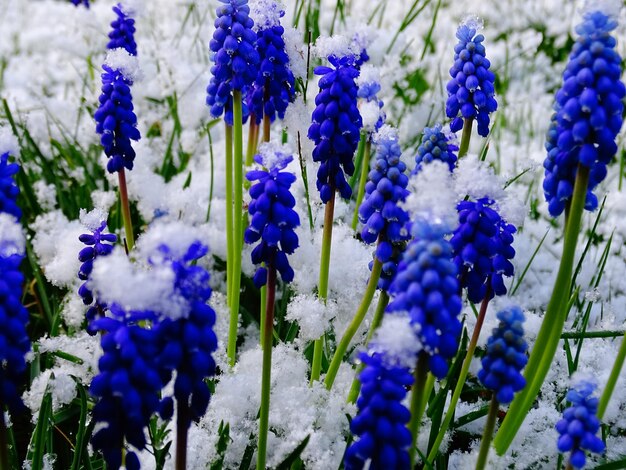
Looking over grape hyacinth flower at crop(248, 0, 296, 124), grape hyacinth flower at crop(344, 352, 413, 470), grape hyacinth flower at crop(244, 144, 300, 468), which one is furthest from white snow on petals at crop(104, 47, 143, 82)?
grape hyacinth flower at crop(344, 352, 413, 470)

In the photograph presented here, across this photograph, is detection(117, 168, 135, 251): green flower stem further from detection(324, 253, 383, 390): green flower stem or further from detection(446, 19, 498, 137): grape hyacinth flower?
detection(446, 19, 498, 137): grape hyacinth flower

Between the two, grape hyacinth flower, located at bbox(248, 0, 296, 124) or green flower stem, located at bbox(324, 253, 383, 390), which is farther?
grape hyacinth flower, located at bbox(248, 0, 296, 124)

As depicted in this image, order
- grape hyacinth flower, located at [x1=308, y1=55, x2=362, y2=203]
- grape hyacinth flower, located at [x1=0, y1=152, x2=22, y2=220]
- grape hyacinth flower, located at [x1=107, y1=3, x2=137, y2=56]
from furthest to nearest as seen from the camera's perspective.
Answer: grape hyacinth flower, located at [x1=107, y1=3, x2=137, y2=56] < grape hyacinth flower, located at [x1=308, y1=55, x2=362, y2=203] < grape hyacinth flower, located at [x1=0, y1=152, x2=22, y2=220]

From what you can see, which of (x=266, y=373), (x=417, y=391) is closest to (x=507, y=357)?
(x=417, y=391)

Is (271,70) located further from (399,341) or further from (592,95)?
(399,341)

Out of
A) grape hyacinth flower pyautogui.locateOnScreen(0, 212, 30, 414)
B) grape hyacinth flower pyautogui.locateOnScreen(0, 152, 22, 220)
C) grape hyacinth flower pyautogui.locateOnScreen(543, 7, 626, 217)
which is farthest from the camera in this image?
grape hyacinth flower pyautogui.locateOnScreen(0, 152, 22, 220)

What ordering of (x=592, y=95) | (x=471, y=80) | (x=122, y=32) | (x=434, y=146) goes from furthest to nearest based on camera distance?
(x=122, y=32)
(x=471, y=80)
(x=434, y=146)
(x=592, y=95)

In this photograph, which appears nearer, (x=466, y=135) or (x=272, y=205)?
(x=272, y=205)
